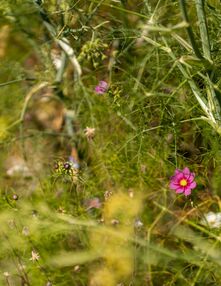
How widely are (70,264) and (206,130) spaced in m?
0.59

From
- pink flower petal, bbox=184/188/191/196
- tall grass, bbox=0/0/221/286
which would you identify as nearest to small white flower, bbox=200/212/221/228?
tall grass, bbox=0/0/221/286

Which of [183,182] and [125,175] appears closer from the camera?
[183,182]

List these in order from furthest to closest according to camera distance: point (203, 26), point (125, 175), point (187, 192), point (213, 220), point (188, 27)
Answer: point (125, 175) → point (213, 220) → point (187, 192) → point (203, 26) → point (188, 27)

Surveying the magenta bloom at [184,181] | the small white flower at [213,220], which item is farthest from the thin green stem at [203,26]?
the small white flower at [213,220]

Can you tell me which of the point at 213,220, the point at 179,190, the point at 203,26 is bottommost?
the point at 213,220

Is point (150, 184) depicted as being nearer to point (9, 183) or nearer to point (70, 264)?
point (70, 264)

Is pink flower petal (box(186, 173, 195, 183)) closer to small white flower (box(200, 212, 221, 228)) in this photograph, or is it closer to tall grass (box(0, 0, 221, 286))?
tall grass (box(0, 0, 221, 286))

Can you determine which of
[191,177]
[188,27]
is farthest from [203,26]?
[191,177]

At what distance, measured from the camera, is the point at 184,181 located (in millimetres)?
1803

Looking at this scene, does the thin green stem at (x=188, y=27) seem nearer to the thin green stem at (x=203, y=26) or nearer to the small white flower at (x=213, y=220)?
the thin green stem at (x=203, y=26)

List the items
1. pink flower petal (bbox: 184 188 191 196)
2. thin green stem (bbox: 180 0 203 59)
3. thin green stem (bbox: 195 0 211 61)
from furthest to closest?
pink flower petal (bbox: 184 188 191 196) < thin green stem (bbox: 195 0 211 61) < thin green stem (bbox: 180 0 203 59)

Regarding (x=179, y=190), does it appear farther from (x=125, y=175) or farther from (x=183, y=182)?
(x=125, y=175)

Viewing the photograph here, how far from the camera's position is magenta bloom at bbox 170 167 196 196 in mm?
1795

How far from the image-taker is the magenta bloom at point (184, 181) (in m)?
1.79
